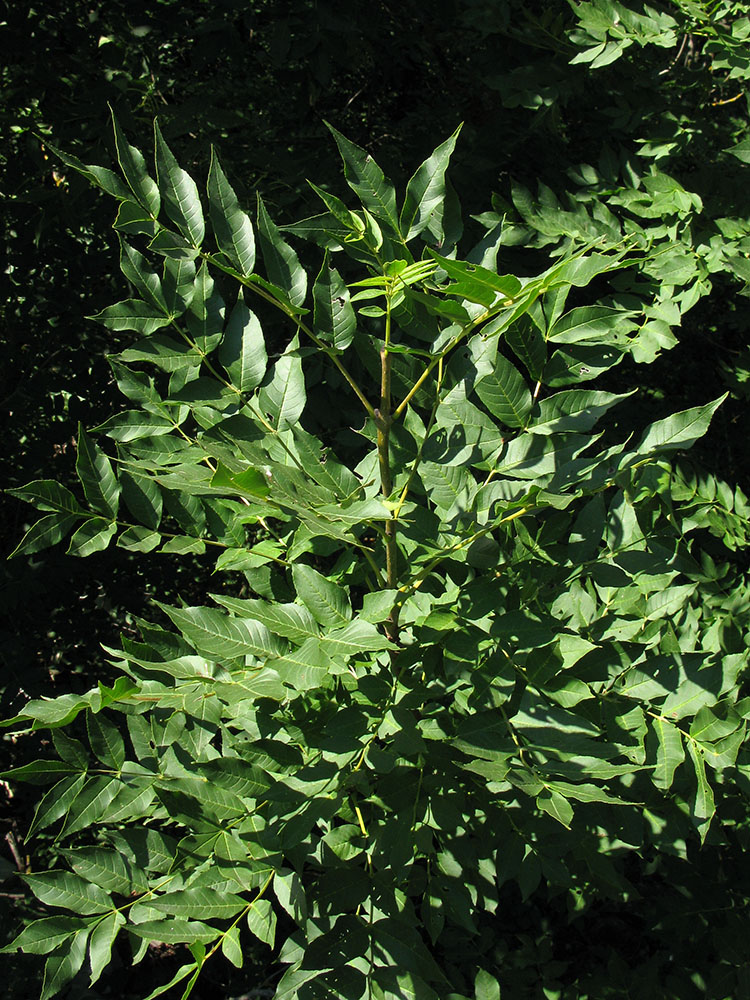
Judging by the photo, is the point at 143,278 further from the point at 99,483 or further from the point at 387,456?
the point at 387,456

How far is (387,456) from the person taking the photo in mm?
1060

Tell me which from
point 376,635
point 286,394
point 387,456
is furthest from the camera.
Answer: point 286,394

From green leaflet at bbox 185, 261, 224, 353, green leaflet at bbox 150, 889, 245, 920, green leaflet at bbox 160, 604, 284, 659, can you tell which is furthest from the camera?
green leaflet at bbox 185, 261, 224, 353

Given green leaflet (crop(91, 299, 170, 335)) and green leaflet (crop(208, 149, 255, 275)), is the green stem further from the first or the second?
green leaflet (crop(91, 299, 170, 335))

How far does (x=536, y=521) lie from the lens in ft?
4.38

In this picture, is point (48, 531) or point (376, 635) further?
point (48, 531)

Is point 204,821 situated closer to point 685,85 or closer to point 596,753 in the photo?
point 596,753

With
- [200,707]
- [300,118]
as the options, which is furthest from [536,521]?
[300,118]

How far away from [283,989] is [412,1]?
2609 mm

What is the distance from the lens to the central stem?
100cm

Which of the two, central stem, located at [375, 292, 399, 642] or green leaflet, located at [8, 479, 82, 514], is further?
green leaflet, located at [8, 479, 82, 514]

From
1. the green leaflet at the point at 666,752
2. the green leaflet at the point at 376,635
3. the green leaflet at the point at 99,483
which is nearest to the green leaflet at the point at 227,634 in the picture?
the green leaflet at the point at 376,635

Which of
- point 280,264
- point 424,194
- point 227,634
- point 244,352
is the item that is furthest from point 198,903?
point 424,194

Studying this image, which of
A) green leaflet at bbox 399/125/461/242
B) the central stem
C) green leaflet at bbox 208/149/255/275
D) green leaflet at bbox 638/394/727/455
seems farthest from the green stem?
green leaflet at bbox 638/394/727/455
